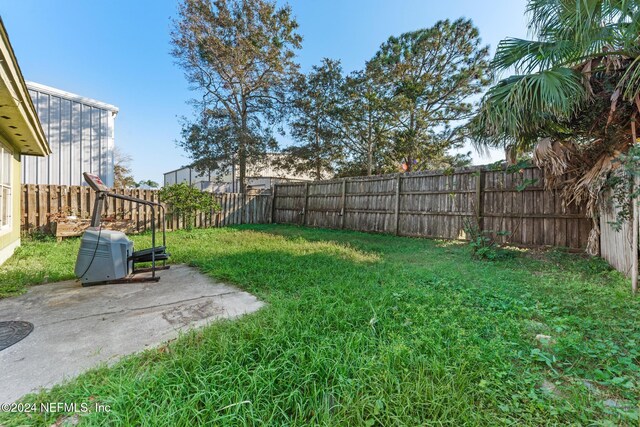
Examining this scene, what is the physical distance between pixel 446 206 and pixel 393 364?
563 cm

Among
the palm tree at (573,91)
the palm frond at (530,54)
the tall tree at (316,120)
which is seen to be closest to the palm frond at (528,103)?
the palm tree at (573,91)

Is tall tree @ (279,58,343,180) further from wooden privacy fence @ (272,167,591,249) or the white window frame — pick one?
the white window frame

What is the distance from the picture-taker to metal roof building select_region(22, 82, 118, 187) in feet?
23.9

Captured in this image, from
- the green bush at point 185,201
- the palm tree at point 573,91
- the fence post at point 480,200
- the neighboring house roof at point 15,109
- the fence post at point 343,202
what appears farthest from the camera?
the fence post at point 343,202

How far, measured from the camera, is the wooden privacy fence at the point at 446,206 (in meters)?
4.77

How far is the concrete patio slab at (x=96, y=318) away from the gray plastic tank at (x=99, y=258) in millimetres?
149

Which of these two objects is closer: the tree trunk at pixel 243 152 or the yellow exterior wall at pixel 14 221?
the yellow exterior wall at pixel 14 221

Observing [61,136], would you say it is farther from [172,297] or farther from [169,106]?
[172,297]

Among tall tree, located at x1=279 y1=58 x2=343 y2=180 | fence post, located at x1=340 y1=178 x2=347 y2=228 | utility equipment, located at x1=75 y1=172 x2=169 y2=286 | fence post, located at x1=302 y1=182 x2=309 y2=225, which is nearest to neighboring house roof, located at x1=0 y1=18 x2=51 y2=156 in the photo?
utility equipment, located at x1=75 y1=172 x2=169 y2=286

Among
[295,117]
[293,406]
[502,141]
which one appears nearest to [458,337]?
[293,406]

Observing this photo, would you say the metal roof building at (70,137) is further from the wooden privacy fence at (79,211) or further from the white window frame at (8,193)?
the white window frame at (8,193)

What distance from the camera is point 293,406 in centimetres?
124

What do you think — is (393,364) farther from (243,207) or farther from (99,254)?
(243,207)

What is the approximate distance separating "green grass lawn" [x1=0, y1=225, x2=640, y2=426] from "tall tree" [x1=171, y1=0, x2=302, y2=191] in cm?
964
